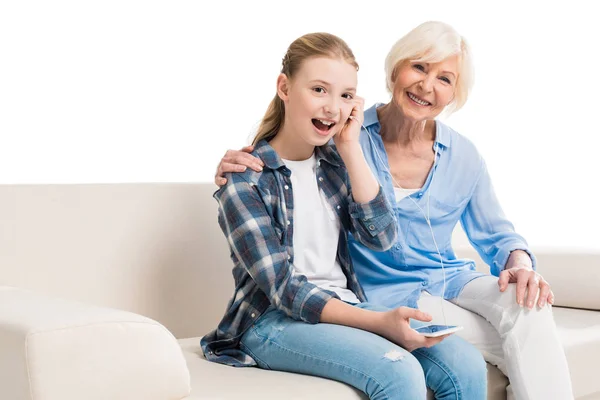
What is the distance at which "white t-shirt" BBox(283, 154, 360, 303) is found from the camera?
6.18ft

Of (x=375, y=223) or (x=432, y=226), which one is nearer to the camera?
(x=375, y=223)

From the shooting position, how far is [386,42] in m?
3.88

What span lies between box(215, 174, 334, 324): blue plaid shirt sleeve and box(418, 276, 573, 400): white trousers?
39 centimetres

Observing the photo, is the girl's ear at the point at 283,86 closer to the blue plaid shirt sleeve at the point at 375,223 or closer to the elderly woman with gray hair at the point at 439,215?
the elderly woman with gray hair at the point at 439,215

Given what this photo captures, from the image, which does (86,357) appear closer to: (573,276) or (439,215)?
(439,215)

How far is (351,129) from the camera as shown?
6.36ft

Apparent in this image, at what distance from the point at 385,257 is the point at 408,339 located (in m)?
0.48

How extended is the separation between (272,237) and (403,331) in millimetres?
324

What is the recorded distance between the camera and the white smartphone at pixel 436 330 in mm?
1673

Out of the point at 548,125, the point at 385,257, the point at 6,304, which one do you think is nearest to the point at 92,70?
the point at 385,257

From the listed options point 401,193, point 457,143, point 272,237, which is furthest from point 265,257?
point 457,143

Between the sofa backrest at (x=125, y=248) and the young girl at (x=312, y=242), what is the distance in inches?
12.1

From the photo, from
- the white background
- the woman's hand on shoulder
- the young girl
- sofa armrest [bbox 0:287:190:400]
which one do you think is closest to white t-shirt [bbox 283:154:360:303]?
the young girl

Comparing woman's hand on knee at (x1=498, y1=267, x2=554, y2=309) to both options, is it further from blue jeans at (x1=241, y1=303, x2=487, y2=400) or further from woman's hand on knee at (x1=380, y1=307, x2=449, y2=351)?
woman's hand on knee at (x1=380, y1=307, x2=449, y2=351)
